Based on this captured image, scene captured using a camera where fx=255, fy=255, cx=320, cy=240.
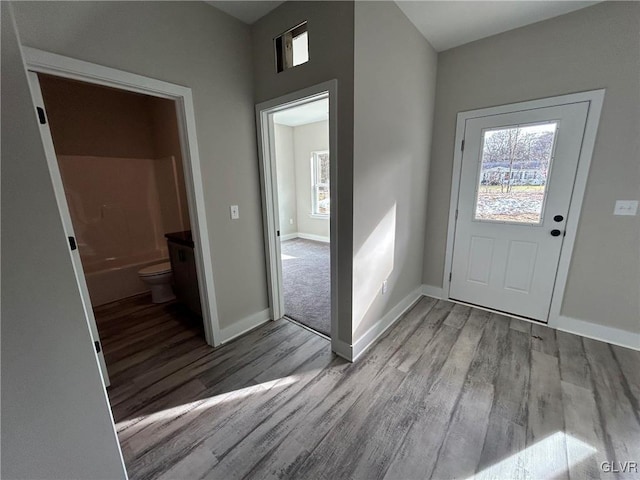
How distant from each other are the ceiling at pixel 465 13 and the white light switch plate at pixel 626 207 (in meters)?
1.52

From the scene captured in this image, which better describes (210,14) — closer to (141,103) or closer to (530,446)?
(141,103)

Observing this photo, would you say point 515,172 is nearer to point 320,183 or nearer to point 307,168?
point 320,183

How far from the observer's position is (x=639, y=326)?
2.06 meters

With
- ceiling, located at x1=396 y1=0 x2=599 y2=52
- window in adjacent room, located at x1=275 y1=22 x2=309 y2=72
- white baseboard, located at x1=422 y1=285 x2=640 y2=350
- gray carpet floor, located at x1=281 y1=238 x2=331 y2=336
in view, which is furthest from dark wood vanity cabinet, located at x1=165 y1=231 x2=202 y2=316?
white baseboard, located at x1=422 y1=285 x2=640 y2=350

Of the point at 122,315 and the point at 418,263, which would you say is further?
the point at 418,263

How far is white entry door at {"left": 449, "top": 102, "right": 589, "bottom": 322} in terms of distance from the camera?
2.20 m

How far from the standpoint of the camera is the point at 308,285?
11.7 ft

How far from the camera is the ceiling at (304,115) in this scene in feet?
15.1

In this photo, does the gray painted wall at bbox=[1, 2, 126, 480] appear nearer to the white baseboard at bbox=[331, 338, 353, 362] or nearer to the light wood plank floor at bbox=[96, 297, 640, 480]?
the light wood plank floor at bbox=[96, 297, 640, 480]

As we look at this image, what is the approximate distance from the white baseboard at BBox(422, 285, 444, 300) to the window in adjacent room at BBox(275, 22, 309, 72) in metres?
2.71

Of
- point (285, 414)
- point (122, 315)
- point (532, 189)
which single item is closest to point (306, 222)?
point (122, 315)

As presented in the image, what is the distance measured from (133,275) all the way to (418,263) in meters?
3.61

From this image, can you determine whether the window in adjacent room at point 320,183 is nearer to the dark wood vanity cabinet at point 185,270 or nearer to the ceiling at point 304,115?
the ceiling at point 304,115

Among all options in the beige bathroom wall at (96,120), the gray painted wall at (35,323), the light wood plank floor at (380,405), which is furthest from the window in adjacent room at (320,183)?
the gray painted wall at (35,323)
